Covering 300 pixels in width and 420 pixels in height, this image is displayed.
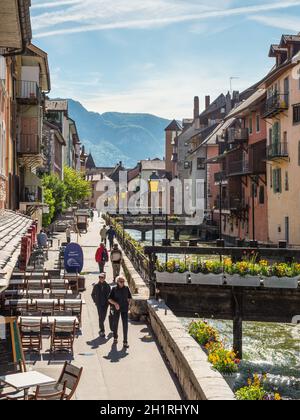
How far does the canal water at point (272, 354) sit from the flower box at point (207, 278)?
7.55 ft

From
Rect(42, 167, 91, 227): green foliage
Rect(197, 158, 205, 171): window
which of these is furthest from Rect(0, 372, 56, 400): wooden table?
Rect(197, 158, 205, 171): window

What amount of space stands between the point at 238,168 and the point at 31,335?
4849 cm

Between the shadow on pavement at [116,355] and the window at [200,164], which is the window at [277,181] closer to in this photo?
the shadow on pavement at [116,355]

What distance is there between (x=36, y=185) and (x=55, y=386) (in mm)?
30019

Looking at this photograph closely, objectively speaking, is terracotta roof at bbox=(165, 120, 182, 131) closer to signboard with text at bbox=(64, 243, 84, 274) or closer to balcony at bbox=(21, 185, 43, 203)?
balcony at bbox=(21, 185, 43, 203)


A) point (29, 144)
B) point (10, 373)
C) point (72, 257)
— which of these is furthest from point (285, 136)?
point (10, 373)

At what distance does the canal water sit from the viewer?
18550mm

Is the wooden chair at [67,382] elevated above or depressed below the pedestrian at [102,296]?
below

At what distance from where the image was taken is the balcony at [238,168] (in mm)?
56475

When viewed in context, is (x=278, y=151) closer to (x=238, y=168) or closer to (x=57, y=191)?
(x=238, y=168)

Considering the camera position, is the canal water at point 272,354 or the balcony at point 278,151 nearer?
the canal water at point 272,354

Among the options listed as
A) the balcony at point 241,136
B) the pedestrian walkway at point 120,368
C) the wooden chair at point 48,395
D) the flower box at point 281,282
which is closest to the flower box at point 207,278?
the flower box at point 281,282
